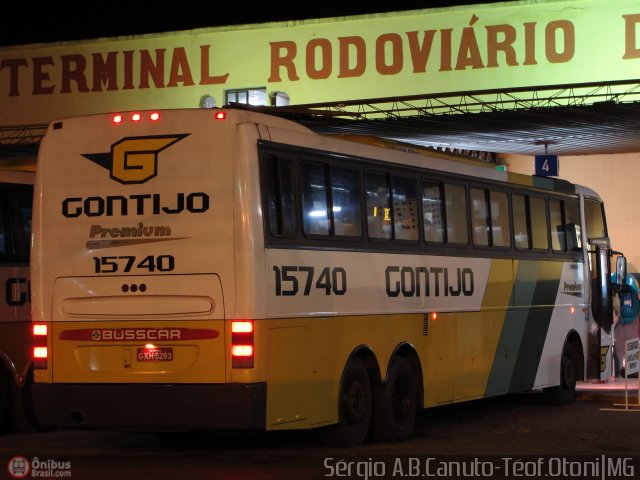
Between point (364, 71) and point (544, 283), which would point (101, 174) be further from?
point (364, 71)

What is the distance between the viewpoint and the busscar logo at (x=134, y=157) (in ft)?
37.5

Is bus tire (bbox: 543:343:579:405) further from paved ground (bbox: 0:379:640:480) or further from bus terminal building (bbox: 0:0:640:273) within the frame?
bus terminal building (bbox: 0:0:640:273)

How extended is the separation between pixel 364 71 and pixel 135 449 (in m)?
14.2

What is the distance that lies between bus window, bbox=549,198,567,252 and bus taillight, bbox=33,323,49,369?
27.9 ft

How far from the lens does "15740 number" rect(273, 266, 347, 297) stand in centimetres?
1127

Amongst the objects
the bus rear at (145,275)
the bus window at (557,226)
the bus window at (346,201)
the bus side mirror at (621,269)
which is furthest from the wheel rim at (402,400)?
the bus side mirror at (621,269)

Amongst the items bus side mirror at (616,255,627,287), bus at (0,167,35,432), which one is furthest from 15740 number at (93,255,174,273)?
bus side mirror at (616,255,627,287)

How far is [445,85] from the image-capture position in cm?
2503

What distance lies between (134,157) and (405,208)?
3.50 meters

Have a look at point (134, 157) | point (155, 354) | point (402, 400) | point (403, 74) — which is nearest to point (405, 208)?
point (402, 400)

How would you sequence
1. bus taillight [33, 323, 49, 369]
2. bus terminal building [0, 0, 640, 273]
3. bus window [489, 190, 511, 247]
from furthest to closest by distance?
bus terminal building [0, 0, 640, 273] → bus window [489, 190, 511, 247] → bus taillight [33, 323, 49, 369]

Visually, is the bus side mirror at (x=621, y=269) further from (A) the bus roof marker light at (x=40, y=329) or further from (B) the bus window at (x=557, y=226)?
(A) the bus roof marker light at (x=40, y=329)

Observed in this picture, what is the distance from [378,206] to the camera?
13.1 m

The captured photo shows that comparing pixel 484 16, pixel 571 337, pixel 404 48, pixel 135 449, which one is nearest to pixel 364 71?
pixel 404 48
